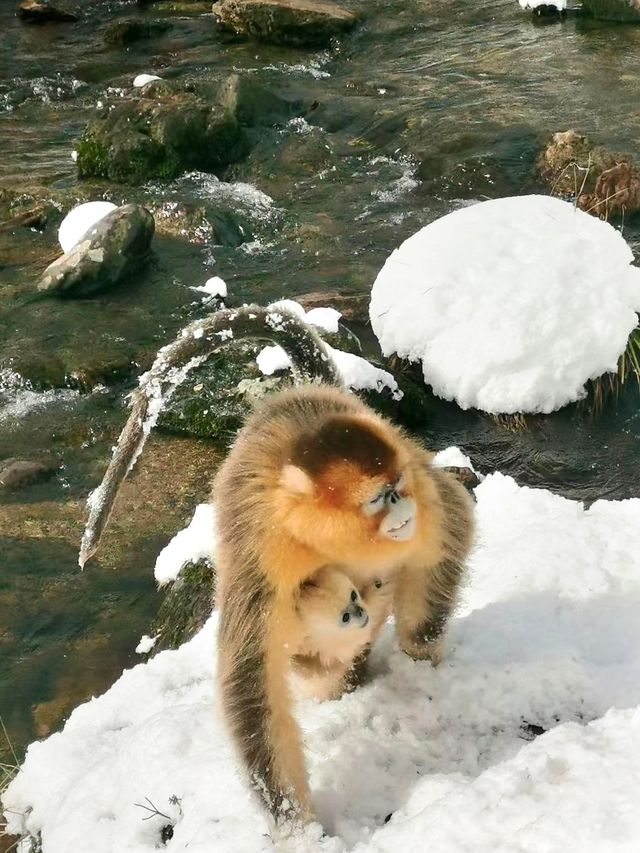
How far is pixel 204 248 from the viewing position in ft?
30.6

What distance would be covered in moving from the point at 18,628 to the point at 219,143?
23.9 feet

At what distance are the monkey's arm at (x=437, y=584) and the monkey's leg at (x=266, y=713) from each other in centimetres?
53

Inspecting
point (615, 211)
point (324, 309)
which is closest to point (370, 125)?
point (615, 211)

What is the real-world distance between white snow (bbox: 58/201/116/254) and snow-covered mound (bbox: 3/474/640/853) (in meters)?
5.91

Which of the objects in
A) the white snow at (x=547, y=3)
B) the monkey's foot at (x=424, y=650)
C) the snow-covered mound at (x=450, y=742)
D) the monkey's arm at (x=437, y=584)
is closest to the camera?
the snow-covered mound at (x=450, y=742)

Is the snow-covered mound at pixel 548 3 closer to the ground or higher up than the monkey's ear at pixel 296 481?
closer to the ground

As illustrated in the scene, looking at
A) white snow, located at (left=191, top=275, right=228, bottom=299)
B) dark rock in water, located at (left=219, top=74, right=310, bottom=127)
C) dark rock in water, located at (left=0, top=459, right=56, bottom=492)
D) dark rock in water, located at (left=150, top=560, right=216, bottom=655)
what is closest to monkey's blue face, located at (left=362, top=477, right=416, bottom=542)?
dark rock in water, located at (left=150, top=560, right=216, bottom=655)

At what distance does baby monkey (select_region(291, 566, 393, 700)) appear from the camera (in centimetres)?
256

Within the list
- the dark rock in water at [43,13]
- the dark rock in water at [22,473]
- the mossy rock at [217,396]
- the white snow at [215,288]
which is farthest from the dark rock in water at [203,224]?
the dark rock in water at [43,13]

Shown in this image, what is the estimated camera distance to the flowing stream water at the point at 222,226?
5625mm

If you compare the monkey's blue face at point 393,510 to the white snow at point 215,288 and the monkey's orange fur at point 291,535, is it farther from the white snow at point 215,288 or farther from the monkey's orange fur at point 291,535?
the white snow at point 215,288

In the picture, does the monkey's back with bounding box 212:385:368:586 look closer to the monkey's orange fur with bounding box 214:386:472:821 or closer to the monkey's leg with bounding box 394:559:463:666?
the monkey's orange fur with bounding box 214:386:472:821

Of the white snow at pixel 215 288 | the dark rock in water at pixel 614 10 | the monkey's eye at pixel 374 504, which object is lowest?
the white snow at pixel 215 288

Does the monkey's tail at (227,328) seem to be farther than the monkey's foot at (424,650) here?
Yes
